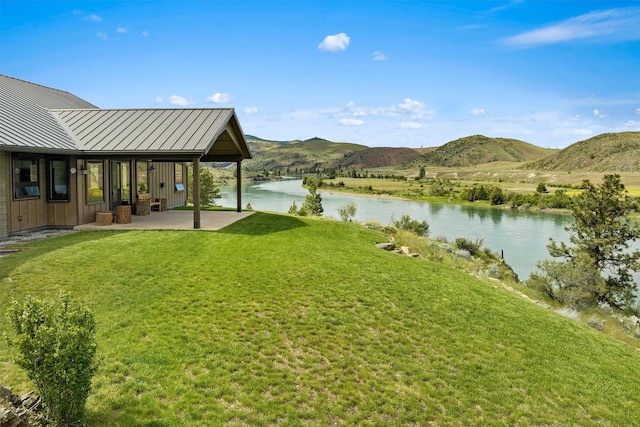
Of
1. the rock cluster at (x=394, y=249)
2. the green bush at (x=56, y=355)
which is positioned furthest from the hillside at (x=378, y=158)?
the green bush at (x=56, y=355)

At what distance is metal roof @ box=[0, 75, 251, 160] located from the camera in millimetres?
10844

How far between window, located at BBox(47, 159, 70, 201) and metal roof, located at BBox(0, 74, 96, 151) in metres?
0.69

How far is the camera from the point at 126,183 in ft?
47.5

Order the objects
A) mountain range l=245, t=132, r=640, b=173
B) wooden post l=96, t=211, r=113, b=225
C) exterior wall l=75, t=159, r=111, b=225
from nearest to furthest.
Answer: exterior wall l=75, t=159, r=111, b=225 < wooden post l=96, t=211, r=113, b=225 < mountain range l=245, t=132, r=640, b=173

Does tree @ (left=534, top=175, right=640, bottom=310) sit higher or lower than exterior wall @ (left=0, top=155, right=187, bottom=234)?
lower

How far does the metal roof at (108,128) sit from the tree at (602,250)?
1489 centimetres

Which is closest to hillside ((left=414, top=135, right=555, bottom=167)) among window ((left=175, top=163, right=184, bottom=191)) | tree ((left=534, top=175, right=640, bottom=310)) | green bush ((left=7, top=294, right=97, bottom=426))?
tree ((left=534, top=175, right=640, bottom=310))

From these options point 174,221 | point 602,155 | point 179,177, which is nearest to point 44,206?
point 174,221

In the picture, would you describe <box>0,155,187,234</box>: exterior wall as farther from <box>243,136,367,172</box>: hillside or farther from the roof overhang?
<box>243,136,367,172</box>: hillside

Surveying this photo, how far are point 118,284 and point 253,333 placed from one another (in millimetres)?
2979

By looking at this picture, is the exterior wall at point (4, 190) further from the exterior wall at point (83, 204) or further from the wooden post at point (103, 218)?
the wooden post at point (103, 218)

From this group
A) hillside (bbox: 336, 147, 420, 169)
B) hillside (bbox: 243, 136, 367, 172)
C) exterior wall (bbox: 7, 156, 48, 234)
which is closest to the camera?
exterior wall (bbox: 7, 156, 48, 234)

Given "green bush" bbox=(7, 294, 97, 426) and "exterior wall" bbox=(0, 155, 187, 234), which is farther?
"exterior wall" bbox=(0, 155, 187, 234)

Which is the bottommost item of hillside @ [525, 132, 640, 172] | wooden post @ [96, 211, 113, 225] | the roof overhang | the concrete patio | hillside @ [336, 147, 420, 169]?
the concrete patio
